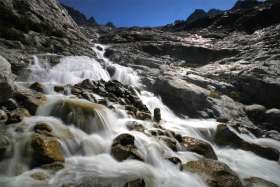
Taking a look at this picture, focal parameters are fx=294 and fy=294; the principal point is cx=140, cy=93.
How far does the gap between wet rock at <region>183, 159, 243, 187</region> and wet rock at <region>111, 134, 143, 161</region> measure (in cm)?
217

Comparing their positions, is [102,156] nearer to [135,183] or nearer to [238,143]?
[135,183]

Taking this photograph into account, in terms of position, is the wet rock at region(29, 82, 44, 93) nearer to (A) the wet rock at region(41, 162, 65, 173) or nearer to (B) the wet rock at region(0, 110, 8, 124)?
(B) the wet rock at region(0, 110, 8, 124)

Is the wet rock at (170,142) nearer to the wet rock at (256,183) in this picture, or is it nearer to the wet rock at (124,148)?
the wet rock at (124,148)

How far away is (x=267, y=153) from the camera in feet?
55.1

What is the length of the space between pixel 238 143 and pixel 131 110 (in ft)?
21.6

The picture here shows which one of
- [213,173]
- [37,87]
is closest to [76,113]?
[37,87]

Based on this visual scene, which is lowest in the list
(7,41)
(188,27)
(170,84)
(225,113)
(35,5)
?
(225,113)

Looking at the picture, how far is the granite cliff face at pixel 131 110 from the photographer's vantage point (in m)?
10.6

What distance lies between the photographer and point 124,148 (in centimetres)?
1186

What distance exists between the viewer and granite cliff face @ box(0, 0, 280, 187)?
10625 mm

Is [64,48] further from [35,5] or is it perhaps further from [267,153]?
[267,153]

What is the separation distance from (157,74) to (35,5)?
1522 centimetres

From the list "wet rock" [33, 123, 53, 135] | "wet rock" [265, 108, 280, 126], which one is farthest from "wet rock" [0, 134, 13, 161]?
"wet rock" [265, 108, 280, 126]

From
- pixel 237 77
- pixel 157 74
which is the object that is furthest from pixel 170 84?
pixel 237 77
